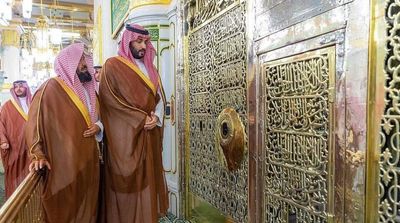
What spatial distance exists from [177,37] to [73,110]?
184 cm

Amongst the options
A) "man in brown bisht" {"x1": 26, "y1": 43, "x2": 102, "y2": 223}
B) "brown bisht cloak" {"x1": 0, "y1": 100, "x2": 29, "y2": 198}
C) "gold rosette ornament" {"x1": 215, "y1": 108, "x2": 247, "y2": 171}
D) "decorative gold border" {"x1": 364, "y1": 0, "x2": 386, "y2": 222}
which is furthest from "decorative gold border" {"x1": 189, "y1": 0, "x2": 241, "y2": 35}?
"brown bisht cloak" {"x1": 0, "y1": 100, "x2": 29, "y2": 198}

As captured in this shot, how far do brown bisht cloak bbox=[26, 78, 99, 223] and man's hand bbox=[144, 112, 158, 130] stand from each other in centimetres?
→ 42

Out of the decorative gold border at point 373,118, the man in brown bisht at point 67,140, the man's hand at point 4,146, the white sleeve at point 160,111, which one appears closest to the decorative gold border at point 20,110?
the man's hand at point 4,146

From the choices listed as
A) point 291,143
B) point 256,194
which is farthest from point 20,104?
point 291,143

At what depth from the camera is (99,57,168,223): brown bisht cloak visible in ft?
8.70

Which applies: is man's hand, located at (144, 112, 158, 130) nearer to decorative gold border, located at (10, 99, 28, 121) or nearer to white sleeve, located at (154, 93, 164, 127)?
white sleeve, located at (154, 93, 164, 127)

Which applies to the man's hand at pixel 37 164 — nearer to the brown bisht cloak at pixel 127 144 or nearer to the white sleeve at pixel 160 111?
the brown bisht cloak at pixel 127 144

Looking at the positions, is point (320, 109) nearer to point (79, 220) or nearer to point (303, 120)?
point (303, 120)

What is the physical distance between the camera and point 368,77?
4.80 ft

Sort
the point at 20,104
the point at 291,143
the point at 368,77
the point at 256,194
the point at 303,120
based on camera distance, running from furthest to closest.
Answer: the point at 20,104, the point at 256,194, the point at 291,143, the point at 303,120, the point at 368,77

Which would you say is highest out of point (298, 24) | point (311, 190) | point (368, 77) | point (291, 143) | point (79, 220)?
point (298, 24)

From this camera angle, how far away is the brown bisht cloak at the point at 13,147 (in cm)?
391

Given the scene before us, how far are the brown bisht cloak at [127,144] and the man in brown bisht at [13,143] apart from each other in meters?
1.74

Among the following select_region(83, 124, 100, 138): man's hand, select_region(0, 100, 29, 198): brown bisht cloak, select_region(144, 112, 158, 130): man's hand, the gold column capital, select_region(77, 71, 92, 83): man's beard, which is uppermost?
the gold column capital
